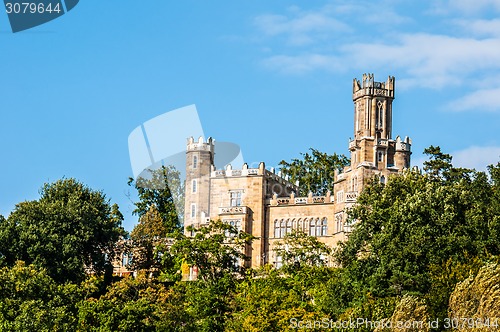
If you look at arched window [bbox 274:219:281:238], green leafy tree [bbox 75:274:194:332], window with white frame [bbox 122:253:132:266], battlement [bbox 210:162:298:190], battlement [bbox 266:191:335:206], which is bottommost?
green leafy tree [bbox 75:274:194:332]

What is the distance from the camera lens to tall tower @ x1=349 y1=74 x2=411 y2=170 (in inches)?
3718

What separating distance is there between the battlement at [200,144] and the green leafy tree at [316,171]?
33.9 feet

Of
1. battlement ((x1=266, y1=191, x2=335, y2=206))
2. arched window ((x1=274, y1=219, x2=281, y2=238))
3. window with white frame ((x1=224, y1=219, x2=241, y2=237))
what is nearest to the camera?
window with white frame ((x1=224, y1=219, x2=241, y2=237))

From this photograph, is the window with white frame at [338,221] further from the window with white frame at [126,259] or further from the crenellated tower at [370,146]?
the window with white frame at [126,259]

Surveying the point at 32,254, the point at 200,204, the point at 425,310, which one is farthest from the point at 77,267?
the point at 425,310

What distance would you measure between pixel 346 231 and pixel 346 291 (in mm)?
22177

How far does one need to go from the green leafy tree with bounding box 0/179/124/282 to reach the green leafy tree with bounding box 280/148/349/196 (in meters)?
20.3

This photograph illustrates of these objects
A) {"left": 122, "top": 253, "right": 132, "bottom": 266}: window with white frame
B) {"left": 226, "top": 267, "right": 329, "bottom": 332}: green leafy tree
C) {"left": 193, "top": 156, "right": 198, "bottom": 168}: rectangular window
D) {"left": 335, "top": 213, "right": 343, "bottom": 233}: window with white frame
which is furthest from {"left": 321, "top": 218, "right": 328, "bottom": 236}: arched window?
{"left": 122, "top": 253, "right": 132, "bottom": 266}: window with white frame

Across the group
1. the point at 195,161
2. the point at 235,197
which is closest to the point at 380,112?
the point at 235,197

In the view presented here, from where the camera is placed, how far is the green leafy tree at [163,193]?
4198 inches

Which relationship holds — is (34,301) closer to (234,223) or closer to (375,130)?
(234,223)

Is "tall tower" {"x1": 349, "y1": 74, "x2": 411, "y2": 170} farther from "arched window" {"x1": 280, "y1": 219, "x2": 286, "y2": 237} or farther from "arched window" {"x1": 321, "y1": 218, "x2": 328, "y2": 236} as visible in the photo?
"arched window" {"x1": 280, "y1": 219, "x2": 286, "y2": 237}

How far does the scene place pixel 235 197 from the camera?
324 feet

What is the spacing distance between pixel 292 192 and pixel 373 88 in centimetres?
1135
